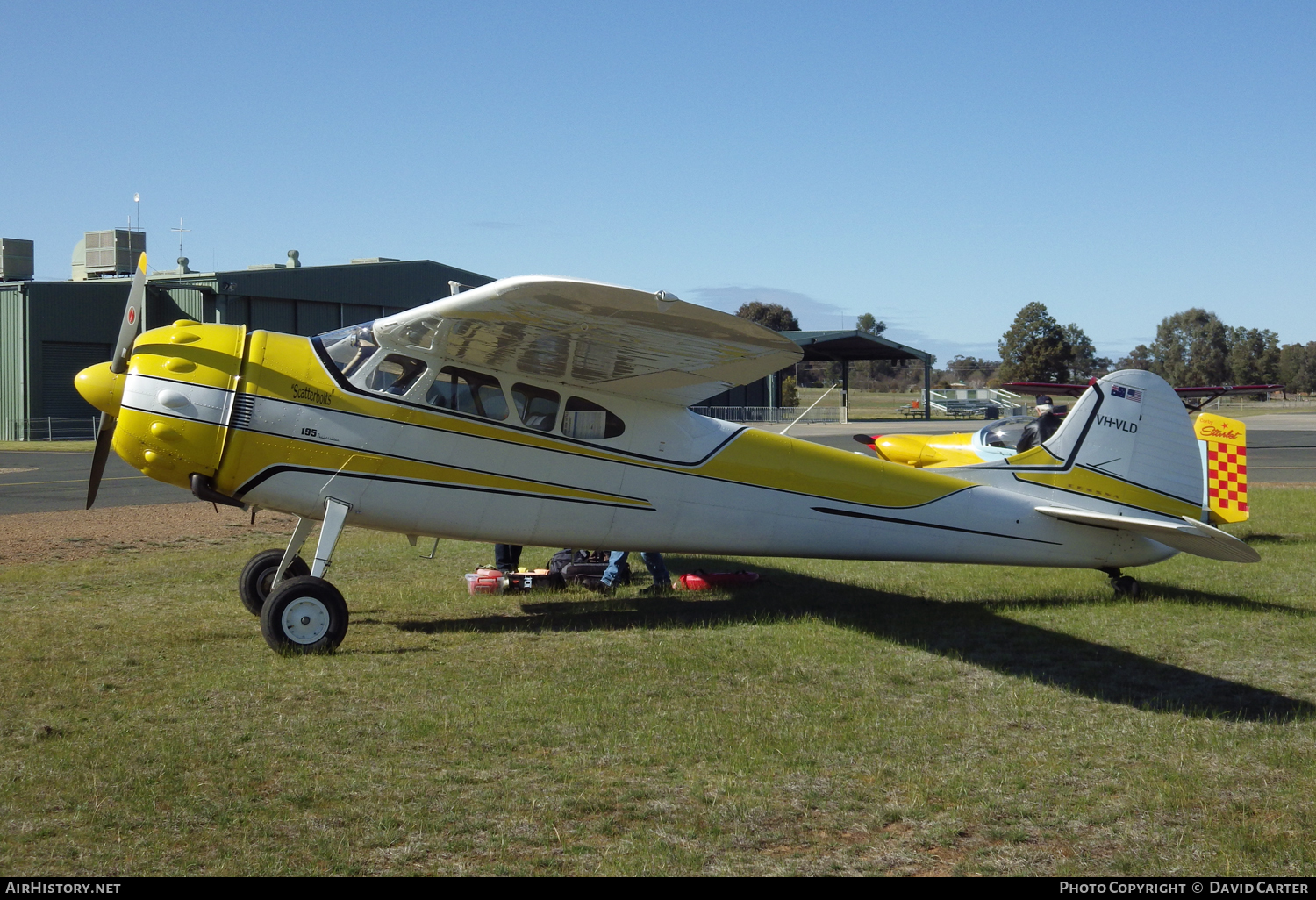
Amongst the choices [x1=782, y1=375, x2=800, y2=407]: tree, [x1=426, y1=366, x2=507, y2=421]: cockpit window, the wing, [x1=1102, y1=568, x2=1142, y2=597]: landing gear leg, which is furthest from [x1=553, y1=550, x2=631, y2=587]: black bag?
[x1=782, y1=375, x2=800, y2=407]: tree

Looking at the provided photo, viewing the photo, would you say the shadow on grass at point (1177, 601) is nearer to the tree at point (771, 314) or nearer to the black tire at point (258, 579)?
the black tire at point (258, 579)

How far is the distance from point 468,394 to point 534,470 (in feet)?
2.67

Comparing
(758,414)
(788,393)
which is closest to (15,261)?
(758,414)

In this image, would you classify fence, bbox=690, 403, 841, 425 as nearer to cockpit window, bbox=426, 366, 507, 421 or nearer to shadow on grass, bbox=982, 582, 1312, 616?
shadow on grass, bbox=982, 582, 1312, 616

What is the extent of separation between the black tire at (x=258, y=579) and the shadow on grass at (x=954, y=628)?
1246 mm

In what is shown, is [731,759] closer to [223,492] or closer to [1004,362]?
[223,492]

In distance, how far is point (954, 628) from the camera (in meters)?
8.31

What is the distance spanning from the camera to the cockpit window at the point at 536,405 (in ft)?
25.8

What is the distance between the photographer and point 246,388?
7117 millimetres

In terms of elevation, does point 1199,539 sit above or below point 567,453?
below

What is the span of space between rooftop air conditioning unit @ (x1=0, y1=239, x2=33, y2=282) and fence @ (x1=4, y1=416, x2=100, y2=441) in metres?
8.13

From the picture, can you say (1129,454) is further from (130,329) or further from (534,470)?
(130,329)
